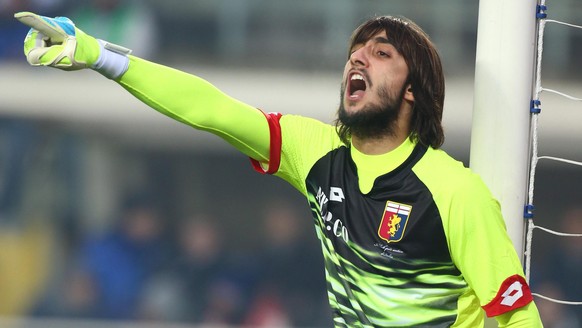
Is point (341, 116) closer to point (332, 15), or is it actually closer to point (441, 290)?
point (441, 290)

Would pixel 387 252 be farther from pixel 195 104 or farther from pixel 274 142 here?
pixel 195 104

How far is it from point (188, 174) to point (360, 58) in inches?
225

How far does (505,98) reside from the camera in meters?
2.43

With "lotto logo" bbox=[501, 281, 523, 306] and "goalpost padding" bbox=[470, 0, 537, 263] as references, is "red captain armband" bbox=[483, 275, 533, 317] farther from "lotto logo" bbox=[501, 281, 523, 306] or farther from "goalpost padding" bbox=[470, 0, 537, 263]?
"goalpost padding" bbox=[470, 0, 537, 263]

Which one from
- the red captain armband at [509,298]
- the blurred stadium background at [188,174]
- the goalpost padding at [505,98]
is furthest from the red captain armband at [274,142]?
the blurred stadium background at [188,174]

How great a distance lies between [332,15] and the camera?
25.1ft

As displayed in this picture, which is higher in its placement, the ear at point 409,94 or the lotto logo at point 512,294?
the ear at point 409,94

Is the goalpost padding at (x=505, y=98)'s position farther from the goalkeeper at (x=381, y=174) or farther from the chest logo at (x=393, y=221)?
the chest logo at (x=393, y=221)

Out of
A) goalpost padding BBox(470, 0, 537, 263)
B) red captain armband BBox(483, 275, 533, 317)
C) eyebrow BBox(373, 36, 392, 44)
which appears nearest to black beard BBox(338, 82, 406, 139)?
eyebrow BBox(373, 36, 392, 44)

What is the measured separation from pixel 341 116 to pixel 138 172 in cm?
567

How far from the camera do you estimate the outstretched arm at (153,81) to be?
2.16 metres

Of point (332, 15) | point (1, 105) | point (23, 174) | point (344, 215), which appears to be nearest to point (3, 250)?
point (23, 174)

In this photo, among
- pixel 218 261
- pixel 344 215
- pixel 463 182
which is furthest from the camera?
pixel 218 261

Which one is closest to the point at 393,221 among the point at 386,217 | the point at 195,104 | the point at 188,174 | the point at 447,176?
the point at 386,217
